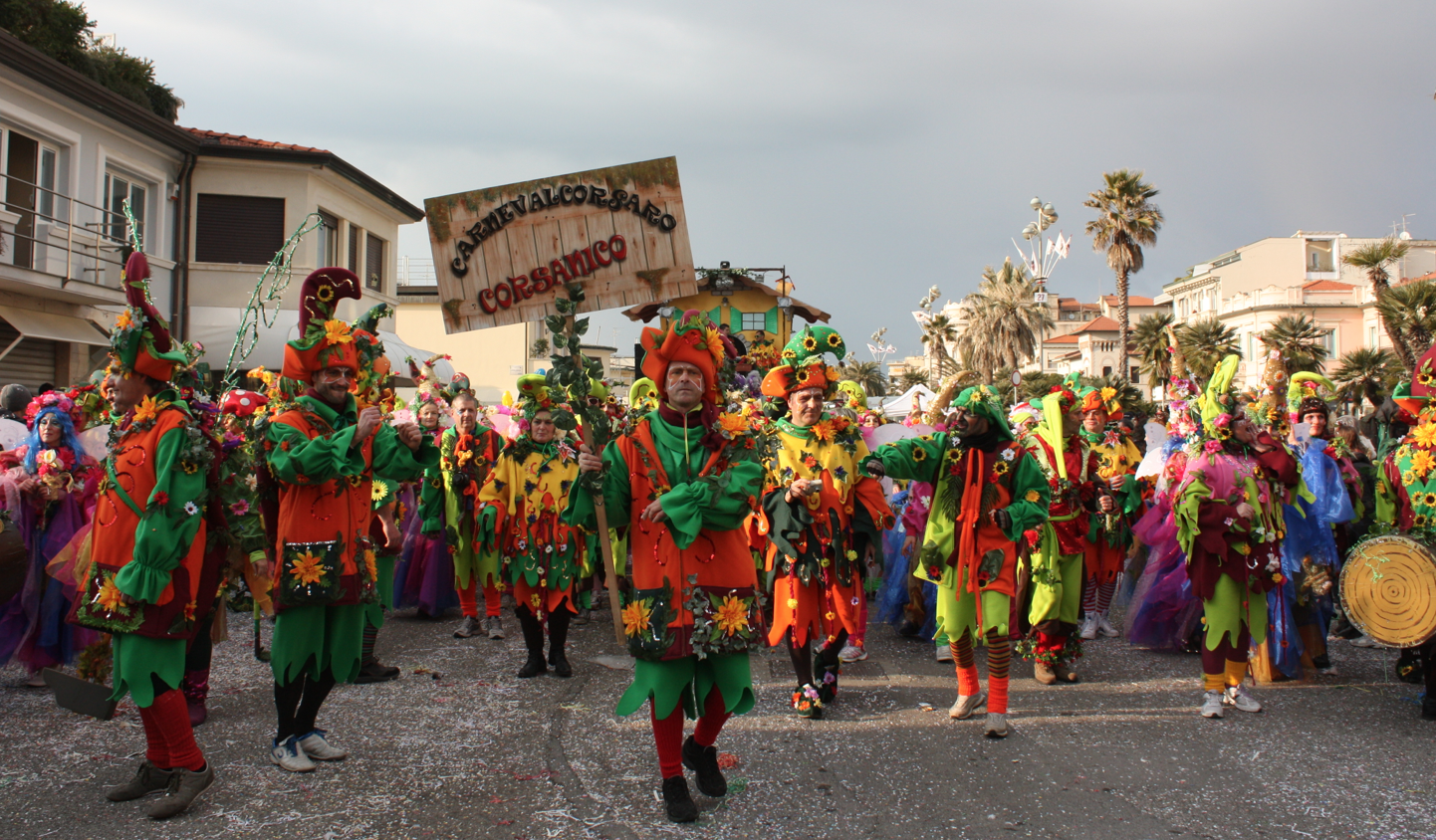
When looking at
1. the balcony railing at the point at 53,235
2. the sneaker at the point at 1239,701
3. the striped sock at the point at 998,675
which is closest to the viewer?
the striped sock at the point at 998,675

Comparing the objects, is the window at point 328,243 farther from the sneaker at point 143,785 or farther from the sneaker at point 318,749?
the sneaker at point 143,785

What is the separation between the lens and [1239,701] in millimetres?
5363

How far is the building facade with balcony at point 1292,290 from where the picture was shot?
5125 cm

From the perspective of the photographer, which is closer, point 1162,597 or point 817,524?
point 817,524

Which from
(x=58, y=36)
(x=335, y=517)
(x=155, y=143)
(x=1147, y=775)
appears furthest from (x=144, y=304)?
(x=58, y=36)

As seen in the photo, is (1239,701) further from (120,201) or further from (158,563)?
(120,201)

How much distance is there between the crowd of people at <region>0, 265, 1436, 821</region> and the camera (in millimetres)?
3746

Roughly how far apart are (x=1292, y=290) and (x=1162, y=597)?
55182 mm

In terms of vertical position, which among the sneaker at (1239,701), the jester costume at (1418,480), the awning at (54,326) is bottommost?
the sneaker at (1239,701)

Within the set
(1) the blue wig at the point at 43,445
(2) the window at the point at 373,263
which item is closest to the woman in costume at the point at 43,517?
(1) the blue wig at the point at 43,445

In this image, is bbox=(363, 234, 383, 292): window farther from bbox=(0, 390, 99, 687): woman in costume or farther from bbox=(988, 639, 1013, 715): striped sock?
bbox=(988, 639, 1013, 715): striped sock

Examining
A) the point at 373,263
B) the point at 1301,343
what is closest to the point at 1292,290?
the point at 1301,343

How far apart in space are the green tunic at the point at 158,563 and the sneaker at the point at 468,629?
11.7ft

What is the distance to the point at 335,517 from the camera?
13.8ft
